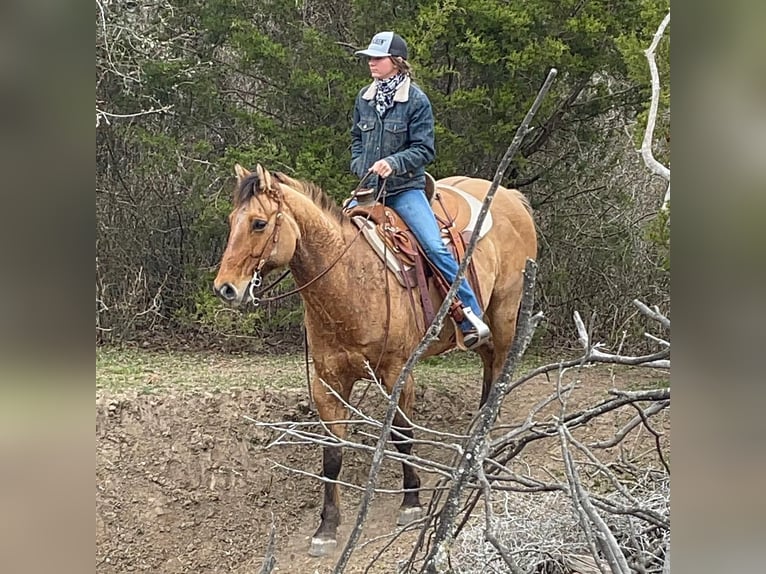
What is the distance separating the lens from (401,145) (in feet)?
8.36

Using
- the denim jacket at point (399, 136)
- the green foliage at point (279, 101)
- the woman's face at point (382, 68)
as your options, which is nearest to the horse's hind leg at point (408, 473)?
the denim jacket at point (399, 136)

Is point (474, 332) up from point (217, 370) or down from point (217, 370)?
up

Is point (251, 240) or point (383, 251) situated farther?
point (383, 251)

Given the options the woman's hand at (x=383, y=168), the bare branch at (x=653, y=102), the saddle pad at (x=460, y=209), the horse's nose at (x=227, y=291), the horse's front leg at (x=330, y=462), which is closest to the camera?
the bare branch at (x=653, y=102)

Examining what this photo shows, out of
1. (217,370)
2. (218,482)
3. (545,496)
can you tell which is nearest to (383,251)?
(545,496)

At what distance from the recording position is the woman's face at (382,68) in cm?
252

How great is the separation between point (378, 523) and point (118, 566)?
3.23 ft

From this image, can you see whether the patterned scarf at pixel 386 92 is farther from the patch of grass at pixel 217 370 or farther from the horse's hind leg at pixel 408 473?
the patch of grass at pixel 217 370

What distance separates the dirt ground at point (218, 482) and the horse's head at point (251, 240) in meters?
0.77

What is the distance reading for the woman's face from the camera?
8.25 feet

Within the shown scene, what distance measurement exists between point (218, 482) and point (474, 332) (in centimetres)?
138

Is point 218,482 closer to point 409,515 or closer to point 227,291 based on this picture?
point 409,515

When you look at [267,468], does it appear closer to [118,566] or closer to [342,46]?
[118,566]
